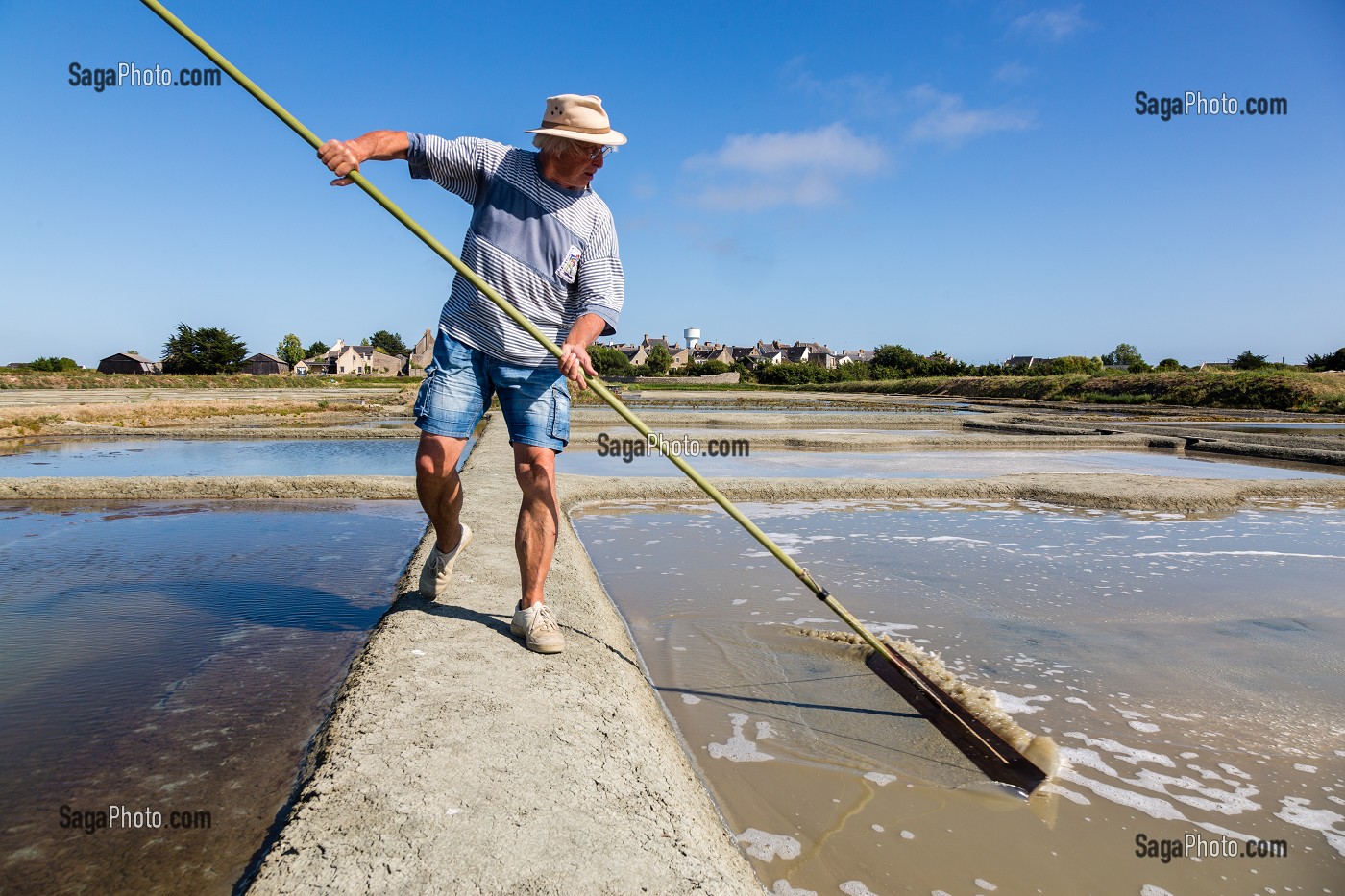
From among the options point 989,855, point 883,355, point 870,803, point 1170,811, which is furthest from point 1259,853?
point 883,355

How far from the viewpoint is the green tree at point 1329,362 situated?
41.1m

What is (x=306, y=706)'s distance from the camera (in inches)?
92.7

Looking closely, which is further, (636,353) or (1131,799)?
(636,353)

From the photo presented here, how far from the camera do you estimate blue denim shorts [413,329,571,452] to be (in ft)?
8.76

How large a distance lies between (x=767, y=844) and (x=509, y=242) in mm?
2044

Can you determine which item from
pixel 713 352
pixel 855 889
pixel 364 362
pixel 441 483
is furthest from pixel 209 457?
pixel 713 352

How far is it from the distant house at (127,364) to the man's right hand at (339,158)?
8495 centimetres

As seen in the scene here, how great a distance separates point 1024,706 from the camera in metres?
2.73

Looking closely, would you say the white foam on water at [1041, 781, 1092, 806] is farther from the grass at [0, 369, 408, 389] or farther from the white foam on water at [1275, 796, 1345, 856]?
the grass at [0, 369, 408, 389]

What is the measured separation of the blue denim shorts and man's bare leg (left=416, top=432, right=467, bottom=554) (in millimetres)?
49

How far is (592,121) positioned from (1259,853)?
284 cm

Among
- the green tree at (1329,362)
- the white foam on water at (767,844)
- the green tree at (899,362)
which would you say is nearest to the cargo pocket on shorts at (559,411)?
the white foam on water at (767,844)

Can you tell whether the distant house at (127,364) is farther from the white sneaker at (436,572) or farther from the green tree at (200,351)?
the white sneaker at (436,572)

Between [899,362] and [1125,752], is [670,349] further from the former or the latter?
[1125,752]
